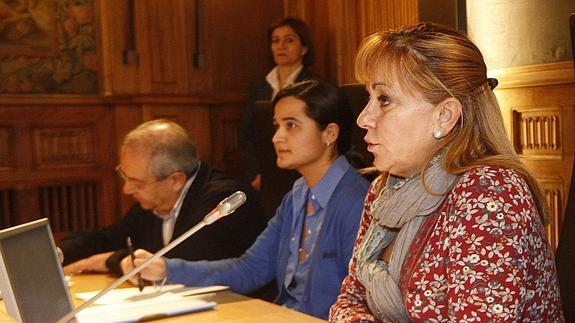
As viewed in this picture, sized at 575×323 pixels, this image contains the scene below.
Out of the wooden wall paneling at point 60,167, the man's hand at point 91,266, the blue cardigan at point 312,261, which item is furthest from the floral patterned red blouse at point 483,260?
the wooden wall paneling at point 60,167

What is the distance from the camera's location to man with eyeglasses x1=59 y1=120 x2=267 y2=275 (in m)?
2.49

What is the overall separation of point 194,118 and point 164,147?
6.71 ft

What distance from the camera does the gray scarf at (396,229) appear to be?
1383 millimetres

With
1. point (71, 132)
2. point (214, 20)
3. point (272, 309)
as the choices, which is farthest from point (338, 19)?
point (272, 309)

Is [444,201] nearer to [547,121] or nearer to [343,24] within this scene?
[547,121]

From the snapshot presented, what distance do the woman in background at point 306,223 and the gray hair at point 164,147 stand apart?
1.40 feet

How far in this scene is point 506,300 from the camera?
123 centimetres

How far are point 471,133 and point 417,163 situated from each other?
108mm

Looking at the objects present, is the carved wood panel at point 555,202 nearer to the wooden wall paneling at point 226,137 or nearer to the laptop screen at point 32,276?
the laptop screen at point 32,276

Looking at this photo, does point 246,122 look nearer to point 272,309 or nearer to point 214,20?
point 214,20

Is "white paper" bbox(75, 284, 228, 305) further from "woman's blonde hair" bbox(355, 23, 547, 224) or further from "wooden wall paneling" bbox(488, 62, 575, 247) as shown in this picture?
"wooden wall paneling" bbox(488, 62, 575, 247)

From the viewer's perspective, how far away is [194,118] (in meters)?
4.69

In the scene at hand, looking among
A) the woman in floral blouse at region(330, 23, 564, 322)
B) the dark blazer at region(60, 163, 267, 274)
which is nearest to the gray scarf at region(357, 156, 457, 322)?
the woman in floral blouse at region(330, 23, 564, 322)

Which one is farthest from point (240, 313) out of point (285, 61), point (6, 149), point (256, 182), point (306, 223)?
point (6, 149)
